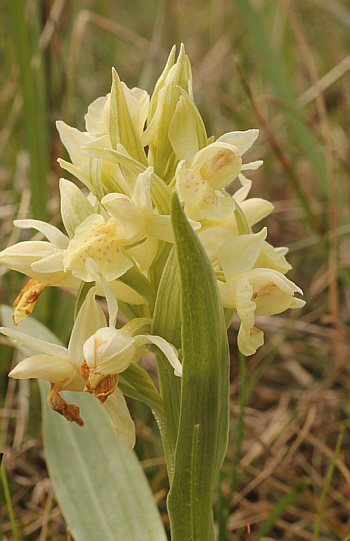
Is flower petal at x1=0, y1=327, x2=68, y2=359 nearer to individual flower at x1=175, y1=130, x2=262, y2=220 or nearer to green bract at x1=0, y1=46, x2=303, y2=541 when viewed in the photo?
green bract at x1=0, y1=46, x2=303, y2=541

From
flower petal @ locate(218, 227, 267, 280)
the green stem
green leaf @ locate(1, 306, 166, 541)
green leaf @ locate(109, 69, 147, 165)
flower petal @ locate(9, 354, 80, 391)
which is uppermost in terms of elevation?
green leaf @ locate(109, 69, 147, 165)

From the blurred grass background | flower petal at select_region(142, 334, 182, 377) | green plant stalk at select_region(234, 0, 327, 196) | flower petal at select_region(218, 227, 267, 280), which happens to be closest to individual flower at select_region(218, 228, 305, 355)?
flower petal at select_region(218, 227, 267, 280)

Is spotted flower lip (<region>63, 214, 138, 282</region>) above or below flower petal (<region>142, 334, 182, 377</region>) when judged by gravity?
above

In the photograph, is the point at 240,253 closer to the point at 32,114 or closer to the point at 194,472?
the point at 194,472

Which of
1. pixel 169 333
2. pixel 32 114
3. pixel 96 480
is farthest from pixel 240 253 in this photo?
pixel 32 114

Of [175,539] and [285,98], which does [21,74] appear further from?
[175,539]

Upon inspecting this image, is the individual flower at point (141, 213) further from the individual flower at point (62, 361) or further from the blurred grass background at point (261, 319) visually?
the blurred grass background at point (261, 319)
